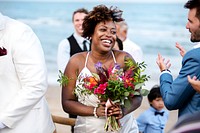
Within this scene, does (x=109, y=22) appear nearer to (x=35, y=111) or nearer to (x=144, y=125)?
(x=35, y=111)

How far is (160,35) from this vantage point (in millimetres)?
30922

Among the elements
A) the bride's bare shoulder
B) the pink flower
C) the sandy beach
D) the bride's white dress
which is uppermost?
the bride's bare shoulder

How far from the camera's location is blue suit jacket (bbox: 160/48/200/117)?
13.4 ft

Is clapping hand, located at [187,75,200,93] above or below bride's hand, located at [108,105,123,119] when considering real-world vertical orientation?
above

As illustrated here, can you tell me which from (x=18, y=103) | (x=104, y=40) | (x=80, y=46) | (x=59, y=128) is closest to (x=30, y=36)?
(x=18, y=103)

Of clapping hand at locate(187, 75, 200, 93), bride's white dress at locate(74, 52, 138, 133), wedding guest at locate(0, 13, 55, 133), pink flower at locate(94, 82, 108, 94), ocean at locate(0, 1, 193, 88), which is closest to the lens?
clapping hand at locate(187, 75, 200, 93)

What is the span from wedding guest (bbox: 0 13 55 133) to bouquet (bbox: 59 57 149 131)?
45 cm

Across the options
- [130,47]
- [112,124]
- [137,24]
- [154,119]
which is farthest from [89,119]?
[137,24]

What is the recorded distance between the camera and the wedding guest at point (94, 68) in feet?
16.3

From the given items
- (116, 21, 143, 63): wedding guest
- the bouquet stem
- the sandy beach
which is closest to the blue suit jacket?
the bouquet stem

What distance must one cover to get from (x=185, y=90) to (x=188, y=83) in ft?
0.19

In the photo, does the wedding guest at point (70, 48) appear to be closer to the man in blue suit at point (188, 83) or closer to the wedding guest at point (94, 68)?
the wedding guest at point (94, 68)

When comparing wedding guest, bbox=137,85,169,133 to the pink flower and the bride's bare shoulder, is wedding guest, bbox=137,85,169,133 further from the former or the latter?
the pink flower

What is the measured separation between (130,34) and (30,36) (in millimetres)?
26353
